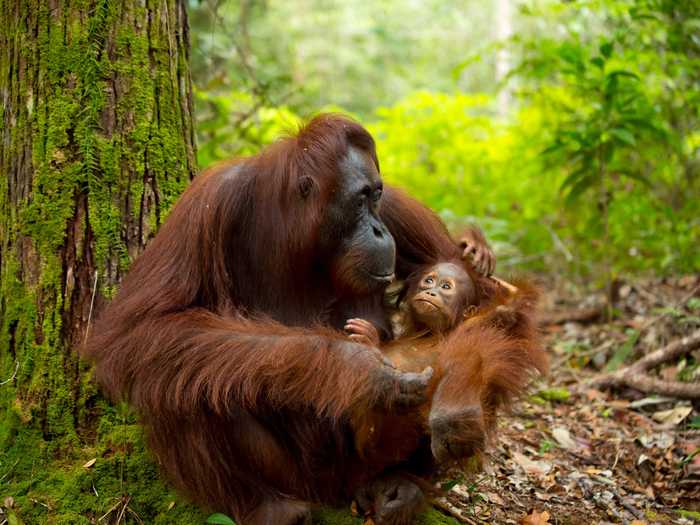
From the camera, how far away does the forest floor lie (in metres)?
3.77

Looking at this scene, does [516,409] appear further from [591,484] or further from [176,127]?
[176,127]

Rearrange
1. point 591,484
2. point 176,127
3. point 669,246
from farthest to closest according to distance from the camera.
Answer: point 669,246
point 591,484
point 176,127

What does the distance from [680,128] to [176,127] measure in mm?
5503

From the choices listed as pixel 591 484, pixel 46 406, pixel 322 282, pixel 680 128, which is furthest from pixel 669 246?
pixel 46 406

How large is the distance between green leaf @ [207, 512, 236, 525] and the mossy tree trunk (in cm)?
82

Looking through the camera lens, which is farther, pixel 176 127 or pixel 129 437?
pixel 176 127

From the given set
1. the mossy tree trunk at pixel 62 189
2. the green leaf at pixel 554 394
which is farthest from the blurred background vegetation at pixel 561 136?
the mossy tree trunk at pixel 62 189

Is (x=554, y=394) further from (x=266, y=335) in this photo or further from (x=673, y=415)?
(x=266, y=335)

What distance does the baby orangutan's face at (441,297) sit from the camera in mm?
3520

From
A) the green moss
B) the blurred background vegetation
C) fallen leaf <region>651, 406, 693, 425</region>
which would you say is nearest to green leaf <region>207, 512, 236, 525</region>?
the green moss

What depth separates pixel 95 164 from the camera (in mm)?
3475

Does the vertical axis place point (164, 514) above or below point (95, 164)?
below

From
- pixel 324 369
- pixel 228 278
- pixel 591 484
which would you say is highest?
pixel 228 278

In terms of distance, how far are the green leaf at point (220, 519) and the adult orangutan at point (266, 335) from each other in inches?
1.5
